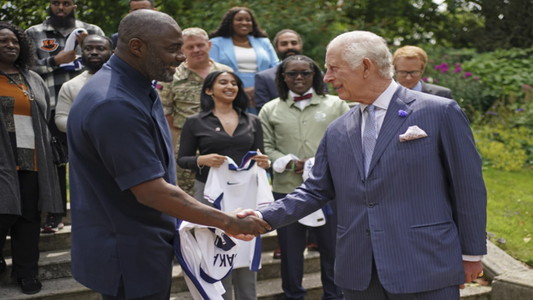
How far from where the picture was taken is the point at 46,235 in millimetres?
5750

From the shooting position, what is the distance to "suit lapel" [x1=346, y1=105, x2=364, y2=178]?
313 centimetres

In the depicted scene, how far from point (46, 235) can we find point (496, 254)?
471 cm

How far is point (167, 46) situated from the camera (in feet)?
9.25

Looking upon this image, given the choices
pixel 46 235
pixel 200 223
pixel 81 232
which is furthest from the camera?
pixel 46 235

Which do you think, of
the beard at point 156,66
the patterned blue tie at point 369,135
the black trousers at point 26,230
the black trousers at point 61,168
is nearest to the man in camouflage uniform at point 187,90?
the black trousers at point 61,168

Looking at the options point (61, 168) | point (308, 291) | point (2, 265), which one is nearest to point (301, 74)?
point (308, 291)

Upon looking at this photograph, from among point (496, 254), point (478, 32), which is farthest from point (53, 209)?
point (478, 32)

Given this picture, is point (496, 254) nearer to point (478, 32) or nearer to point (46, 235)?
point (46, 235)

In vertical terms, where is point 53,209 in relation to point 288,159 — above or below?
below

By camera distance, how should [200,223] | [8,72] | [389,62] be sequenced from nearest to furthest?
[200,223], [389,62], [8,72]

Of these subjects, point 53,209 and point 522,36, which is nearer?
point 53,209

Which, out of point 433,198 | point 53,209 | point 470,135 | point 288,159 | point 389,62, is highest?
point 389,62

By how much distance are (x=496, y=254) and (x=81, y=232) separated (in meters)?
4.62

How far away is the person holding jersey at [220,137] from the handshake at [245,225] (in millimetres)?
1502
